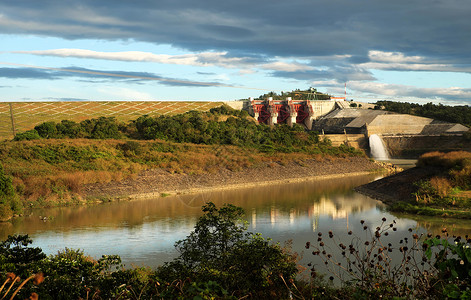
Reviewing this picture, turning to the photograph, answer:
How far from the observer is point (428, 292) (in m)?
8.20

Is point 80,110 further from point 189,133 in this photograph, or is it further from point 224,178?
point 224,178

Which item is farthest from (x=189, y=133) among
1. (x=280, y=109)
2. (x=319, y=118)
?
(x=319, y=118)

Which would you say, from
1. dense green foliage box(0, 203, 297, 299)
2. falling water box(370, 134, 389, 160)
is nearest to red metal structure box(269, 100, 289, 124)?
falling water box(370, 134, 389, 160)

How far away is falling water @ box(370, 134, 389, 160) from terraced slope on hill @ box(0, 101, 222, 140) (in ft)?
105

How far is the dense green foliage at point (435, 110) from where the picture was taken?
97456 millimetres

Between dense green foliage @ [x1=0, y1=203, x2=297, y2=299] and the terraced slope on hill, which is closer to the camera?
dense green foliage @ [x1=0, y1=203, x2=297, y2=299]

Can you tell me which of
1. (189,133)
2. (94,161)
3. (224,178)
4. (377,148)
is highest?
(189,133)

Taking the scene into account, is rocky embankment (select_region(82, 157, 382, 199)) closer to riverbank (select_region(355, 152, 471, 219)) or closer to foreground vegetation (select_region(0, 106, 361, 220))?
foreground vegetation (select_region(0, 106, 361, 220))

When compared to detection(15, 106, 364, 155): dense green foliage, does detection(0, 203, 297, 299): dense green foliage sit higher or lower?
lower

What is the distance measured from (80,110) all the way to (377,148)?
178ft

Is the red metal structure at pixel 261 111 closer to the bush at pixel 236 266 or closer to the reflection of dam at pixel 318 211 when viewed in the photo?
the reflection of dam at pixel 318 211

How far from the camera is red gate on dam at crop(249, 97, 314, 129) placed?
349 ft

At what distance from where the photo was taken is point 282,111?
110812 millimetres

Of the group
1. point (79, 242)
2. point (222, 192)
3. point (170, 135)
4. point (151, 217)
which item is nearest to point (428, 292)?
point (79, 242)
